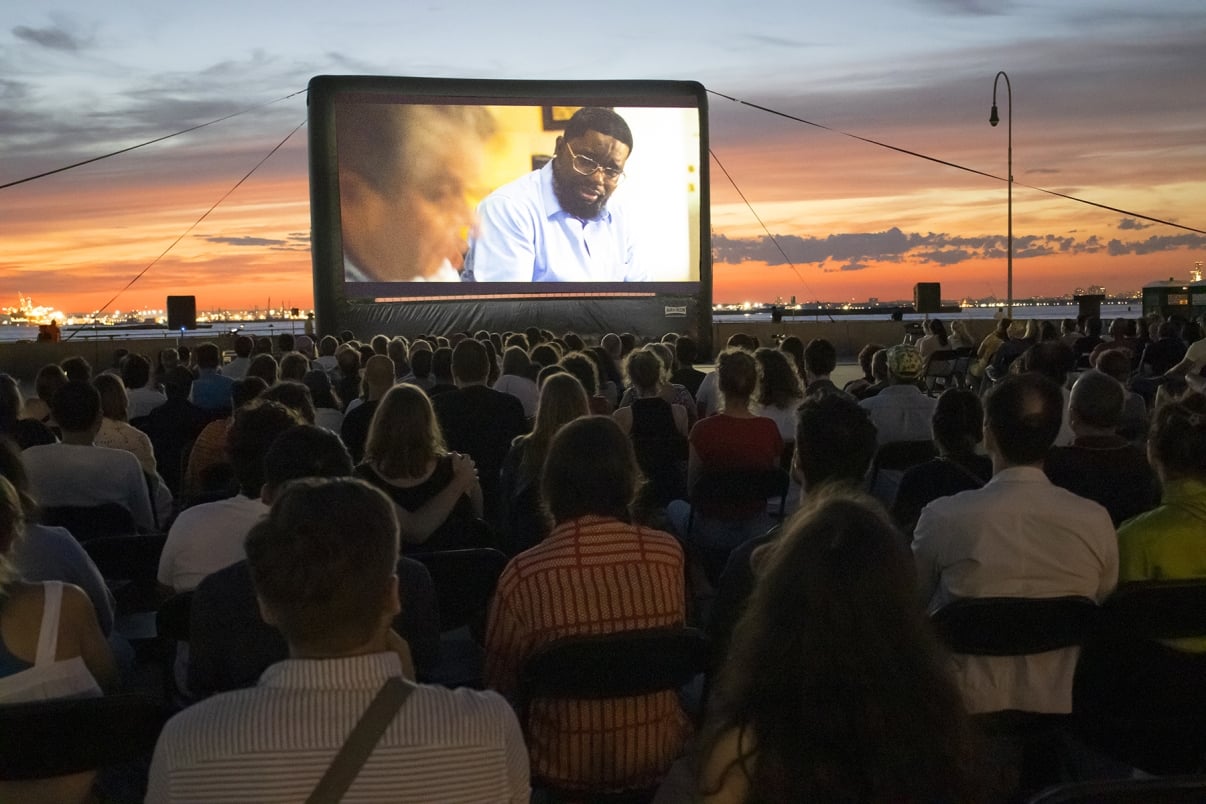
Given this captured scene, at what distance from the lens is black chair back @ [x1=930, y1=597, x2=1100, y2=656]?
243cm

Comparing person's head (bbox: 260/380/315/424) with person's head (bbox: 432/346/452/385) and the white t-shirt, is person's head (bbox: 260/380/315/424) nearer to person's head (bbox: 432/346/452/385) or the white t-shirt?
the white t-shirt

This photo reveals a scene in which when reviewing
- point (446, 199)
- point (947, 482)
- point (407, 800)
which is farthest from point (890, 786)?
point (446, 199)

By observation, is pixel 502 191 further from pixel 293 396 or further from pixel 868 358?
pixel 293 396

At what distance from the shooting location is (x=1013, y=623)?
2.44m

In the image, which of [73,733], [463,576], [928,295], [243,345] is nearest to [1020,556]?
[463,576]

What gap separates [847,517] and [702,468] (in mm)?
3091

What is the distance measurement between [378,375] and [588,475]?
377cm

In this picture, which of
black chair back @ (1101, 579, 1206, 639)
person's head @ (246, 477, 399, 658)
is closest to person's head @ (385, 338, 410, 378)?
black chair back @ (1101, 579, 1206, 639)

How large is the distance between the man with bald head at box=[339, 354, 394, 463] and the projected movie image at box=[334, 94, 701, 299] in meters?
10.4

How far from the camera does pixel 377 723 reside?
55.6 inches

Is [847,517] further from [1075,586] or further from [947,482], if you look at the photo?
[947,482]

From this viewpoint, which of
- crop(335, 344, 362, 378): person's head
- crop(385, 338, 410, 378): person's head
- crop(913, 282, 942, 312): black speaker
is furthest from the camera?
crop(913, 282, 942, 312): black speaker

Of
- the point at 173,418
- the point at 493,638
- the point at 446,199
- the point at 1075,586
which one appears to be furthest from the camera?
the point at 446,199

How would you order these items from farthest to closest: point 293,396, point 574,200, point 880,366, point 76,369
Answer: point 574,200 < point 880,366 < point 76,369 < point 293,396
